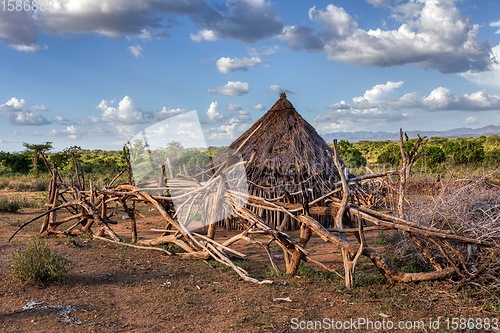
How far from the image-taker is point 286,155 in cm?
873

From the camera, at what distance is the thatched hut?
854 cm

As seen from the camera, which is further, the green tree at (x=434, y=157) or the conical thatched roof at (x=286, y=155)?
the green tree at (x=434, y=157)

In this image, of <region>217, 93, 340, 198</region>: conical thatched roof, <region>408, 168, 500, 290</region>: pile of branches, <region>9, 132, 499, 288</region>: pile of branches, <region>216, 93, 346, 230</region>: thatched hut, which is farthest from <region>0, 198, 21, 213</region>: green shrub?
<region>408, 168, 500, 290</region>: pile of branches

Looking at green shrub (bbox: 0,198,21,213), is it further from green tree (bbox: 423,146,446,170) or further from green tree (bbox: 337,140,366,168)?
green tree (bbox: 423,146,446,170)

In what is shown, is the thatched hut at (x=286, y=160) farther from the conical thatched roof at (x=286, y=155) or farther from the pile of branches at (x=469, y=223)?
the pile of branches at (x=469, y=223)

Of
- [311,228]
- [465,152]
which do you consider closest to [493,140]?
[465,152]

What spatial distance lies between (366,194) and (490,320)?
7.60m

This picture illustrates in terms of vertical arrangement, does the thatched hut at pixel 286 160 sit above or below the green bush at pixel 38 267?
above

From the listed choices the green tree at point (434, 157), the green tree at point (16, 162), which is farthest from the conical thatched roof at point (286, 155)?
the green tree at point (16, 162)

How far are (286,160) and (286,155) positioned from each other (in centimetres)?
15

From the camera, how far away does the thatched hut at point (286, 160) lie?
8539mm

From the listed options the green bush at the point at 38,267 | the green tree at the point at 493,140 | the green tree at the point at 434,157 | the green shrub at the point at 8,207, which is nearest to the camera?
the green bush at the point at 38,267

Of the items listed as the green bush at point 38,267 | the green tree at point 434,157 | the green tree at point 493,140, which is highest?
the green tree at point 493,140

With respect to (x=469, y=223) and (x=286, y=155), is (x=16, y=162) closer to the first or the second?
(x=286, y=155)
